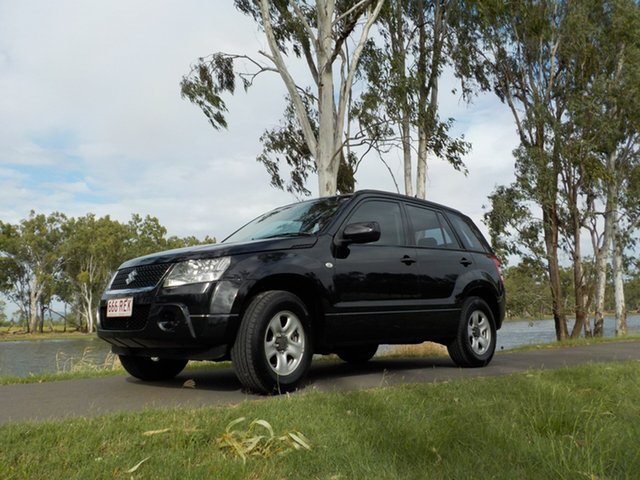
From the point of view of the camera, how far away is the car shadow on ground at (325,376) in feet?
17.5

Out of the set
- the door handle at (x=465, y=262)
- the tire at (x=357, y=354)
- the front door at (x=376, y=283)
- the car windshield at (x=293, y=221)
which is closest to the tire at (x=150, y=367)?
A: the car windshield at (x=293, y=221)

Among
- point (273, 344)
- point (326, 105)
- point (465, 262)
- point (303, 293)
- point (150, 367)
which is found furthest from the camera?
point (326, 105)

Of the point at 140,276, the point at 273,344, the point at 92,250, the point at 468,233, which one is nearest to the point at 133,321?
the point at 140,276

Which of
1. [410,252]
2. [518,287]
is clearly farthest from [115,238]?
[410,252]

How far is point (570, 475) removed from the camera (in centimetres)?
238

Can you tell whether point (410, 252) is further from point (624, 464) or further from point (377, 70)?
point (377, 70)

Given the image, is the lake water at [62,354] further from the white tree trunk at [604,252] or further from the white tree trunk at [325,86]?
the white tree trunk at [325,86]

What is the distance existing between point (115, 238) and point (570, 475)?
57222 millimetres

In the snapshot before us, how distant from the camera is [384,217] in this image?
612 centimetres

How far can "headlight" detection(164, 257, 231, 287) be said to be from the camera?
466cm

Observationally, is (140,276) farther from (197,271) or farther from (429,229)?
(429,229)

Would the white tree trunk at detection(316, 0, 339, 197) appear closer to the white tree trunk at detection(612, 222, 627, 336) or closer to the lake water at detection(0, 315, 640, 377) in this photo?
the lake water at detection(0, 315, 640, 377)

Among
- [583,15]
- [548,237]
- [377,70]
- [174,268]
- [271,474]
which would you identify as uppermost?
[583,15]

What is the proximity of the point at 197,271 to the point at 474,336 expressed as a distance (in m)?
3.56
